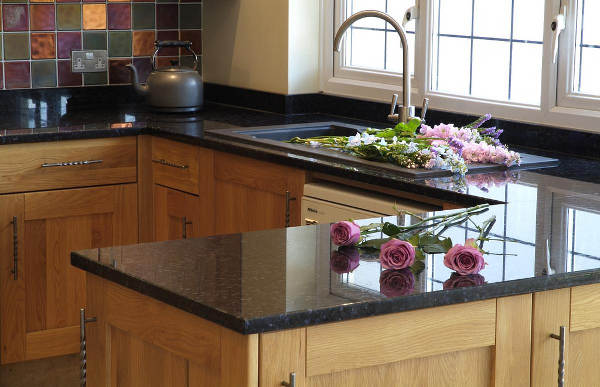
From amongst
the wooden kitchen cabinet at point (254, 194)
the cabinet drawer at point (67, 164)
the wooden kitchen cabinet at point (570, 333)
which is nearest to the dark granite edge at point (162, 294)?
the wooden kitchen cabinet at point (570, 333)

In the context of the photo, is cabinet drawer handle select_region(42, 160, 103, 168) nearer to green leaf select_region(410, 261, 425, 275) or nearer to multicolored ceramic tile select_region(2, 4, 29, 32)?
multicolored ceramic tile select_region(2, 4, 29, 32)

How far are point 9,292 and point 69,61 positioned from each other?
3.97ft

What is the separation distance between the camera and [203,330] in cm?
156

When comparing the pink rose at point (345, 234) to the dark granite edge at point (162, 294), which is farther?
the pink rose at point (345, 234)

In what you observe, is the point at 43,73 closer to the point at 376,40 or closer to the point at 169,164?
the point at 169,164

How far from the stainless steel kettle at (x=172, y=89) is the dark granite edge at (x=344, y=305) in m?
2.29

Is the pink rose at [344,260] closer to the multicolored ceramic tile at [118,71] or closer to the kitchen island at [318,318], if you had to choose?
the kitchen island at [318,318]

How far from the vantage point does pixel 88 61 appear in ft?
14.3

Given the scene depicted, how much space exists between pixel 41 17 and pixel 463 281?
305 centimetres

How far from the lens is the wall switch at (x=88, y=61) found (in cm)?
431

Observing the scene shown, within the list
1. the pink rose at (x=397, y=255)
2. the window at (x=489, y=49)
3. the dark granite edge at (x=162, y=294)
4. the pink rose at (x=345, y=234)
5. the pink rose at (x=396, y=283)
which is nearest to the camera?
the dark granite edge at (x=162, y=294)

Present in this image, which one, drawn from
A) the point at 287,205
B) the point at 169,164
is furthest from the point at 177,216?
the point at 287,205

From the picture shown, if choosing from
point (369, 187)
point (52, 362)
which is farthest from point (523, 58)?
point (52, 362)

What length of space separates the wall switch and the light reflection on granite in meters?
2.57
